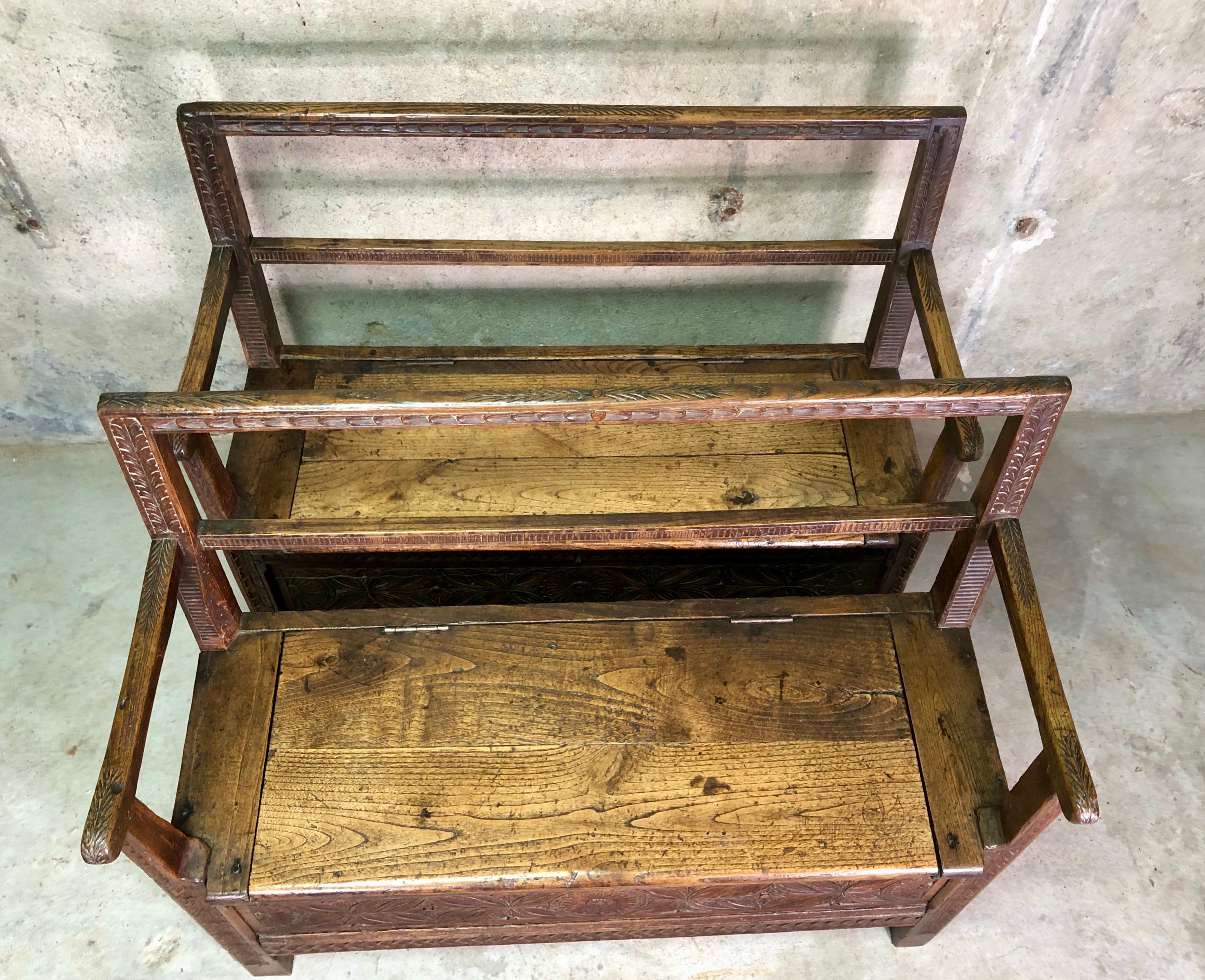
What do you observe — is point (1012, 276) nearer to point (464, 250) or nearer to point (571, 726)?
point (464, 250)

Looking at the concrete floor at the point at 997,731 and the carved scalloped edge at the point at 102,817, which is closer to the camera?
the carved scalloped edge at the point at 102,817

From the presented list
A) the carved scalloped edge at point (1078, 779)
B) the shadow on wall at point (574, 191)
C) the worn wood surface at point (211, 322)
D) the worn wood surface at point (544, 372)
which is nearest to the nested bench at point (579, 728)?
the carved scalloped edge at point (1078, 779)

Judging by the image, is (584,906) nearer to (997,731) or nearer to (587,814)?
(587,814)

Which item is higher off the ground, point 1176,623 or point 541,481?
point 541,481

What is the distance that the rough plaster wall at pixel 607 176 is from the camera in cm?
218

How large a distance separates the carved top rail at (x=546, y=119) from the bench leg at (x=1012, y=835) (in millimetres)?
1333

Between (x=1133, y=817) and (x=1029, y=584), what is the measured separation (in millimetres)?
1052

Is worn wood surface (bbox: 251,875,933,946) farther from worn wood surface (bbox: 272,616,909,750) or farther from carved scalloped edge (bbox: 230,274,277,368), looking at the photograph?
carved scalloped edge (bbox: 230,274,277,368)

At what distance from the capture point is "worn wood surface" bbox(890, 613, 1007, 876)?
70.7 inches

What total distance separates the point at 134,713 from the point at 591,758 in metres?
0.83

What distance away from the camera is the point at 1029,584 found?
1.77 metres

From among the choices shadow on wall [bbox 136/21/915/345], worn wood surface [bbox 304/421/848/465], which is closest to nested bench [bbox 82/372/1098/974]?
worn wood surface [bbox 304/421/848/465]

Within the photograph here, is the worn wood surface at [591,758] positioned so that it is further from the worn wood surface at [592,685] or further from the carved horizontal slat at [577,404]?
the carved horizontal slat at [577,404]

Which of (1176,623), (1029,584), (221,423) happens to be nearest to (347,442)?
(221,423)
